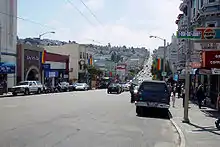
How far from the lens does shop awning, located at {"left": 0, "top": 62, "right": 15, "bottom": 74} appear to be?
145 ft

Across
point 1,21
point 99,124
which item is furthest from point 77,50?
point 99,124

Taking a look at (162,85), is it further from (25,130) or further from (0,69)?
(0,69)

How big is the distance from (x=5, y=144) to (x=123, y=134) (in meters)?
4.38

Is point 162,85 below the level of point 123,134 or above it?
above

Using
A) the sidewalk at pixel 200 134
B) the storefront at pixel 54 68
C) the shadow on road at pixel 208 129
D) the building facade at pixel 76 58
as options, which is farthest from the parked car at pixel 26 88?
the building facade at pixel 76 58

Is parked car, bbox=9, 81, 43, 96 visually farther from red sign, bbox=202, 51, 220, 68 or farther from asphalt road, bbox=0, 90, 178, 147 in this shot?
asphalt road, bbox=0, 90, 178, 147

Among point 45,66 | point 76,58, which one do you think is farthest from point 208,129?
point 76,58

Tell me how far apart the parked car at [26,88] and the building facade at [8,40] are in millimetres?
3160

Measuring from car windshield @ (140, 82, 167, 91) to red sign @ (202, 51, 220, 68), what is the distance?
3634 millimetres

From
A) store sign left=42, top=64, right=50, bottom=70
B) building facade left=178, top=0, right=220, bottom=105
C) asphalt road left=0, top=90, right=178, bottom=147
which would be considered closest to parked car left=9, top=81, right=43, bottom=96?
store sign left=42, top=64, right=50, bottom=70

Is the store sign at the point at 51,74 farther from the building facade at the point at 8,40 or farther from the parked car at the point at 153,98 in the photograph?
the parked car at the point at 153,98

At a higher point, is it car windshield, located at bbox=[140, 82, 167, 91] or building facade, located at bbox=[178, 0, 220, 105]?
building facade, located at bbox=[178, 0, 220, 105]

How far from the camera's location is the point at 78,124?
15.0m

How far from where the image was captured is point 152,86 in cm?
2227
